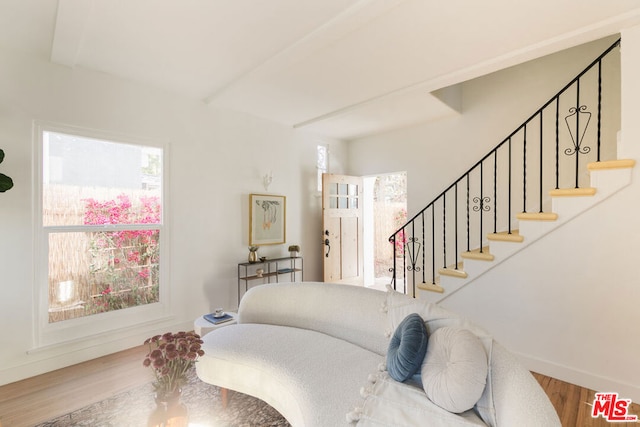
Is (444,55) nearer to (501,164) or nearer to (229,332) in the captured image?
(501,164)

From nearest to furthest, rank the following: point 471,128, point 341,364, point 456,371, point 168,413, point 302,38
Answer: point 456,371 → point 168,413 → point 341,364 → point 302,38 → point 471,128

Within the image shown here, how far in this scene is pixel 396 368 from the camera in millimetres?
1566

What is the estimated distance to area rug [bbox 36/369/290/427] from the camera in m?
2.06

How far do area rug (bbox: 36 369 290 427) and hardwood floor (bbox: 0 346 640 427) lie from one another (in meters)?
0.15

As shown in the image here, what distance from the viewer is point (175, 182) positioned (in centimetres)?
360

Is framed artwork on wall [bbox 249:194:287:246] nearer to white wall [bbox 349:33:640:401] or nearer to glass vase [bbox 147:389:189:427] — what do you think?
white wall [bbox 349:33:640:401]

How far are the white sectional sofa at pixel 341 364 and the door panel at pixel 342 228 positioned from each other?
2484 mm

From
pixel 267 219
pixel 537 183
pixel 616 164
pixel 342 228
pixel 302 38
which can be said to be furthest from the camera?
pixel 342 228

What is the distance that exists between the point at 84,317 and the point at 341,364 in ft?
9.06

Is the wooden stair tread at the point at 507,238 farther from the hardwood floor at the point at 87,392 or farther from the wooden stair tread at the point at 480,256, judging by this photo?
the hardwood floor at the point at 87,392

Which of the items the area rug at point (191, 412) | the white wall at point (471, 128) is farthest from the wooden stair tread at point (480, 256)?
Answer: the area rug at point (191, 412)

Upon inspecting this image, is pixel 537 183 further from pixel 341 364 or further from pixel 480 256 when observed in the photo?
pixel 341 364

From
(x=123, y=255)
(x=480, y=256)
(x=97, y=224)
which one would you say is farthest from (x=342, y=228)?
(x=97, y=224)

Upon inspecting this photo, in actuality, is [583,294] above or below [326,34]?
below
